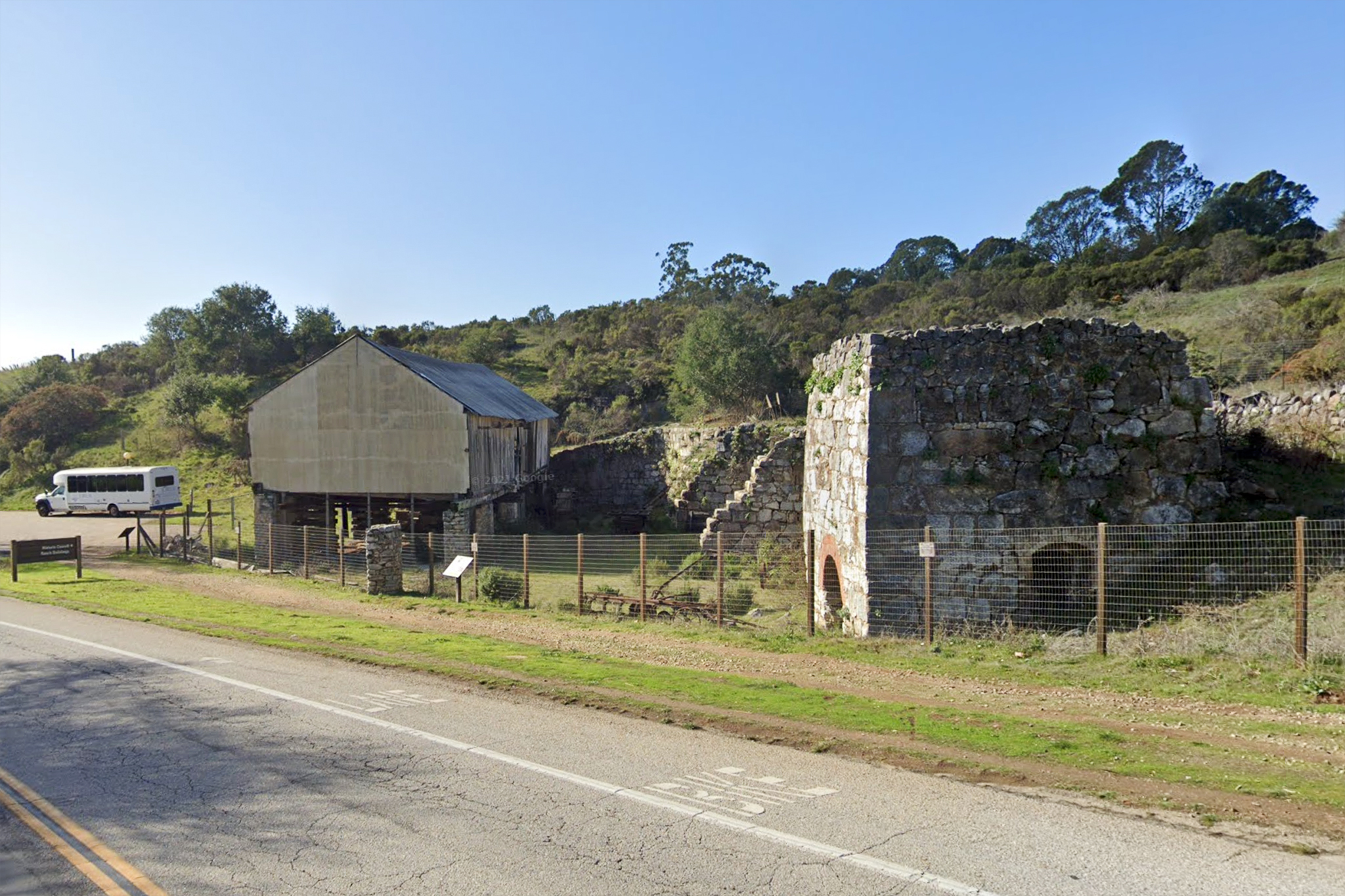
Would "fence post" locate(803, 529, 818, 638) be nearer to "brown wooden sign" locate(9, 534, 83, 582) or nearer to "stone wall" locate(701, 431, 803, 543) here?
"stone wall" locate(701, 431, 803, 543)

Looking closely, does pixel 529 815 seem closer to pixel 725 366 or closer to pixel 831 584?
pixel 831 584

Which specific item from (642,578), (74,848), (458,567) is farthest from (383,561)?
(74,848)

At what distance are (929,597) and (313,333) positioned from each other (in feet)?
251

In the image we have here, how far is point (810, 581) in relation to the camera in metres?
13.8

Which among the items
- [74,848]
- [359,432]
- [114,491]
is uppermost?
[359,432]

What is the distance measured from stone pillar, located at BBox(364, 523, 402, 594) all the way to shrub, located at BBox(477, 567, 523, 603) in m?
2.95

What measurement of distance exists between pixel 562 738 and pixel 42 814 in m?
4.06

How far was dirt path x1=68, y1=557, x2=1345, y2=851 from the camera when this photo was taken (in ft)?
19.7

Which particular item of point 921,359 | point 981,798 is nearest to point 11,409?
point 921,359

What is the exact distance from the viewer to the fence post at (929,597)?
40.2 feet

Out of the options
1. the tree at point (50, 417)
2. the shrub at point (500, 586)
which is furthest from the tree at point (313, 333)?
the shrub at point (500, 586)

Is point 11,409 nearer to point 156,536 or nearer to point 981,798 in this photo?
point 156,536

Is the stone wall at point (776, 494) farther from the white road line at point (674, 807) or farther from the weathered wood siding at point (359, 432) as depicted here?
the white road line at point (674, 807)

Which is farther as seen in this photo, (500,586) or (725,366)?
(725,366)
